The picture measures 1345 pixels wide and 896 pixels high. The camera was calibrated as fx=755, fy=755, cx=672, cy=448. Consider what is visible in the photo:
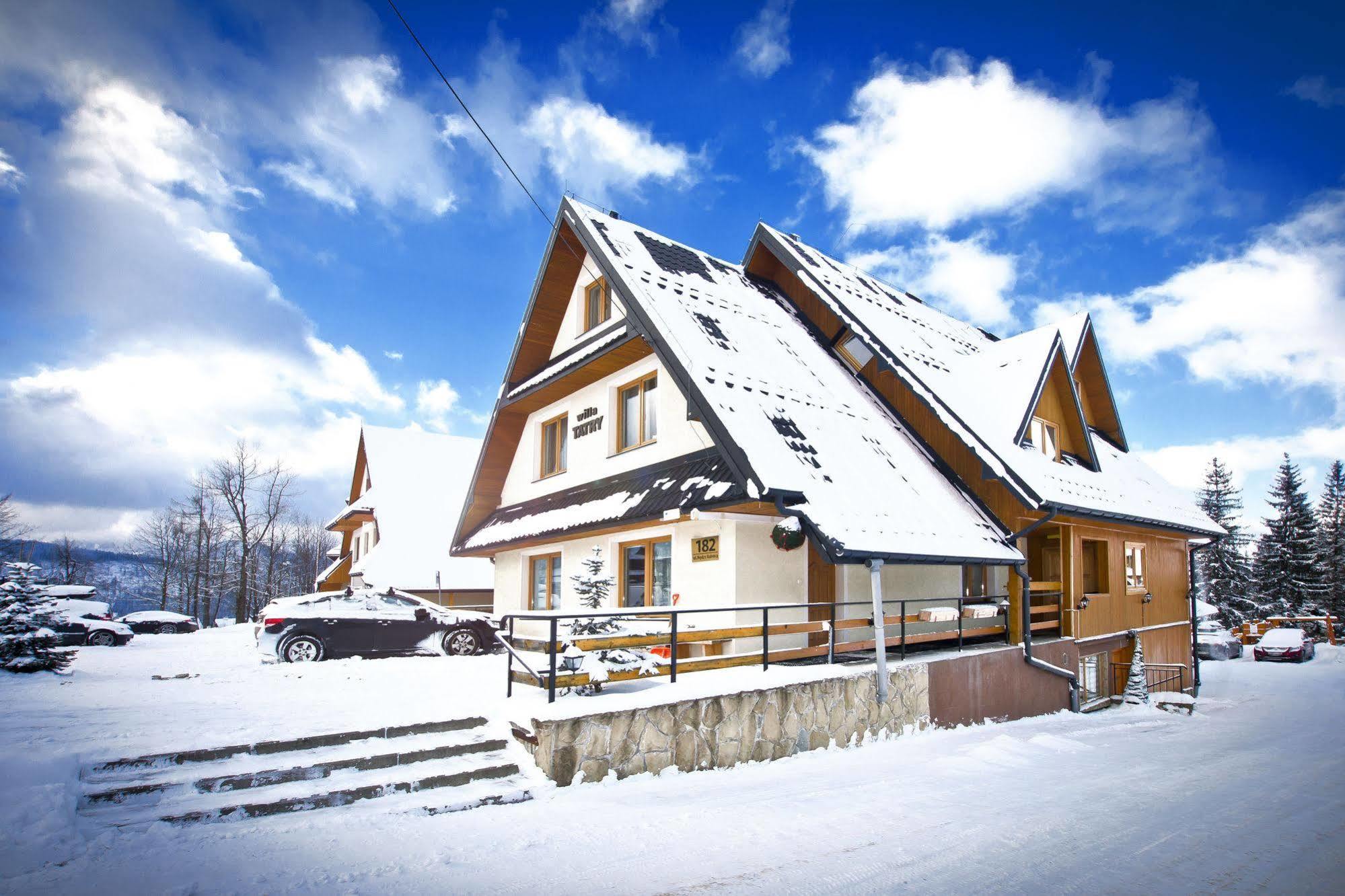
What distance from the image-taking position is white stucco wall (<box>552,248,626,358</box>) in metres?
16.0

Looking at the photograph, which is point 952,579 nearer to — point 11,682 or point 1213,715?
point 1213,715

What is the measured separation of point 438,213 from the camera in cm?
1728

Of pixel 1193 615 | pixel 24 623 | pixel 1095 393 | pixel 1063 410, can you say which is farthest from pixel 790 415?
pixel 1193 615

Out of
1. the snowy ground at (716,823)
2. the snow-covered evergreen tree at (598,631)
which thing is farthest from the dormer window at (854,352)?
the snowy ground at (716,823)

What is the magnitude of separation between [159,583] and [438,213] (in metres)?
55.1

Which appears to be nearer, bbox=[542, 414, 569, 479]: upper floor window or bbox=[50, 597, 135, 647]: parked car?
bbox=[542, 414, 569, 479]: upper floor window

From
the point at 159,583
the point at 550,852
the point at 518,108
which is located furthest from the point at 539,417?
the point at 159,583

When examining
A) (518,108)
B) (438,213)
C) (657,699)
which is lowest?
(657,699)

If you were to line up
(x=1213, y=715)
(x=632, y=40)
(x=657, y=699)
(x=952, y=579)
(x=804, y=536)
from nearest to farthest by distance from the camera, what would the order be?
1. (x=657, y=699)
2. (x=804, y=536)
3. (x=632, y=40)
4. (x=952, y=579)
5. (x=1213, y=715)

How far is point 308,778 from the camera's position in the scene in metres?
6.49

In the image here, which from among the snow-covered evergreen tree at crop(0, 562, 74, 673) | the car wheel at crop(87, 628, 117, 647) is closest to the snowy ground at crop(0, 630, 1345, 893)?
the snow-covered evergreen tree at crop(0, 562, 74, 673)

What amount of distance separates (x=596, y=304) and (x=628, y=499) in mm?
5449

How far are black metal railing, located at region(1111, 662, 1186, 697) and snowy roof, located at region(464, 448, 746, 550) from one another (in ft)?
40.4

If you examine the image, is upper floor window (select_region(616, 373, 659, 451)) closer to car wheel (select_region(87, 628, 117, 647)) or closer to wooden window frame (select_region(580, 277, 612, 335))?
wooden window frame (select_region(580, 277, 612, 335))
